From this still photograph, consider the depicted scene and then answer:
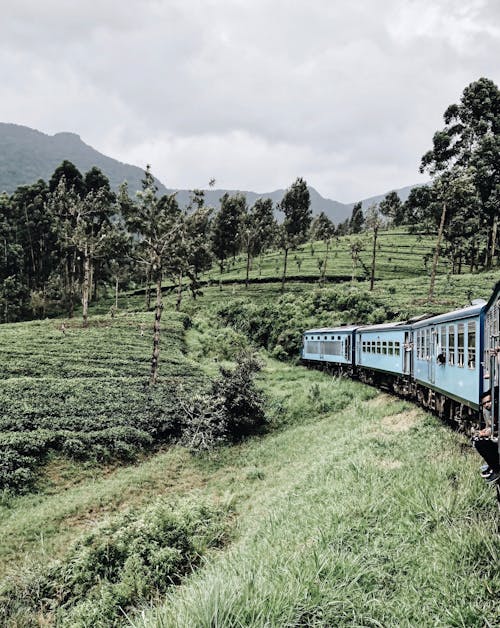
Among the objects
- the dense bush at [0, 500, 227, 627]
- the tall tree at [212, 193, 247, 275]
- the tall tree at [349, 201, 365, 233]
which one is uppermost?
the tall tree at [349, 201, 365, 233]

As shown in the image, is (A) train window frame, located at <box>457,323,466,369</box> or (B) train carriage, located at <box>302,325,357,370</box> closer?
(A) train window frame, located at <box>457,323,466,369</box>

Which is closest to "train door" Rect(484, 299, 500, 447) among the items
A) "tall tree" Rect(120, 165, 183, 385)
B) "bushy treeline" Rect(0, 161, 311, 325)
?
"tall tree" Rect(120, 165, 183, 385)

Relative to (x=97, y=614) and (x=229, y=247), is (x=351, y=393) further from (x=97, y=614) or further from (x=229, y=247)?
(x=229, y=247)

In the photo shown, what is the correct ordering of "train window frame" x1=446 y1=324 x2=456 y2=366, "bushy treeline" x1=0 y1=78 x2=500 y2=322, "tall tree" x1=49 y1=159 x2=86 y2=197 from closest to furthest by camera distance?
"train window frame" x1=446 y1=324 x2=456 y2=366
"bushy treeline" x1=0 y1=78 x2=500 y2=322
"tall tree" x1=49 y1=159 x2=86 y2=197

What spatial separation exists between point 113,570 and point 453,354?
845 centimetres

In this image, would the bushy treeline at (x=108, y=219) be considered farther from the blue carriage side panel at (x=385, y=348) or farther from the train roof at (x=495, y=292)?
the train roof at (x=495, y=292)

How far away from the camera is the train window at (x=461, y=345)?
32.9ft

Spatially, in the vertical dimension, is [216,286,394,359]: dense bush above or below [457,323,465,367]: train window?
below

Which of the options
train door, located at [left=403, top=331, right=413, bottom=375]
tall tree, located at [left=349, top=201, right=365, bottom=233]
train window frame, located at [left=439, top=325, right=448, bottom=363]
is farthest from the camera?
tall tree, located at [left=349, top=201, right=365, bottom=233]

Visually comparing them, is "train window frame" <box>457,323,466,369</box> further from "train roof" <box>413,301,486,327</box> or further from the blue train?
"train roof" <box>413,301,486,327</box>

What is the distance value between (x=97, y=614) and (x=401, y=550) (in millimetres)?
4730

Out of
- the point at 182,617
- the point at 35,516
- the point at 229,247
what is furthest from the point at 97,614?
the point at 229,247

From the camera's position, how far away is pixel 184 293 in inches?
2282

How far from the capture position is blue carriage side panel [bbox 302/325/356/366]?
2478cm
